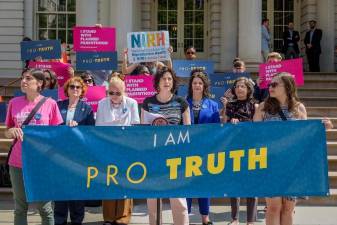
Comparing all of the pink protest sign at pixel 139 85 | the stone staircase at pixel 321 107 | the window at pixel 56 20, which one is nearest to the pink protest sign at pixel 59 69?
the stone staircase at pixel 321 107

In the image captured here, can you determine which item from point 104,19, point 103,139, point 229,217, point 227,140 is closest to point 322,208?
point 229,217

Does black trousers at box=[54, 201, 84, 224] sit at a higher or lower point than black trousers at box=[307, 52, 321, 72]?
lower

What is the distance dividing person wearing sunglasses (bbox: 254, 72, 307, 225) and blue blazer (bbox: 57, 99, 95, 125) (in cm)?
231

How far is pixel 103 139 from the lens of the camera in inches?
226

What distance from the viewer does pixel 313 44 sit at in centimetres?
1816

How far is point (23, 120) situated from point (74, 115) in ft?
4.75

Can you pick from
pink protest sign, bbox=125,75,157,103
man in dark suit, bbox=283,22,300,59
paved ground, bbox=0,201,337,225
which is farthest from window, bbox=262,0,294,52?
paved ground, bbox=0,201,337,225

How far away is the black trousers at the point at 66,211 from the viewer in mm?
7332

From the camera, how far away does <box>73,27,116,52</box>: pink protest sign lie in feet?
35.4

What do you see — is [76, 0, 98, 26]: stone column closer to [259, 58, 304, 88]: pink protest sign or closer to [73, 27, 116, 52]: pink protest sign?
[73, 27, 116, 52]: pink protest sign

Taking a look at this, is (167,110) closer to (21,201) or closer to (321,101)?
(21,201)

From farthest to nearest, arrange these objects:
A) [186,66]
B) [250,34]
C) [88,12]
Answer: [88,12] < [250,34] < [186,66]

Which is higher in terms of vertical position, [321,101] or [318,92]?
[318,92]

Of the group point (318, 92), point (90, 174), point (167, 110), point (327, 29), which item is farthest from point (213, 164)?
point (327, 29)
